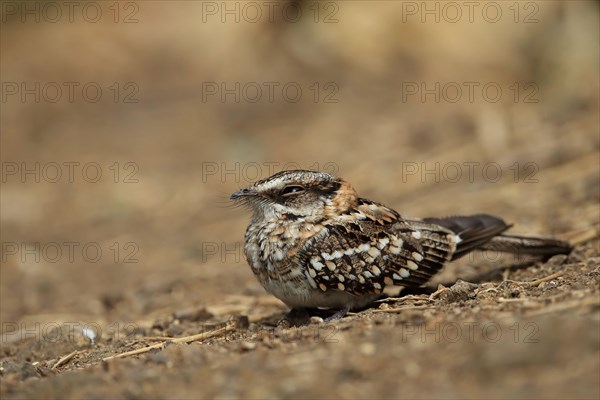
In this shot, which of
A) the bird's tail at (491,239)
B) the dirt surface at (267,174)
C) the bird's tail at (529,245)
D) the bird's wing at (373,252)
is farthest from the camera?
the bird's tail at (529,245)

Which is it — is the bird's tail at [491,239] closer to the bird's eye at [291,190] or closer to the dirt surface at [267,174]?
the dirt surface at [267,174]

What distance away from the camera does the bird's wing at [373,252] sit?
5.44m

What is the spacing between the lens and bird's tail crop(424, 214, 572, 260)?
6.10 metres

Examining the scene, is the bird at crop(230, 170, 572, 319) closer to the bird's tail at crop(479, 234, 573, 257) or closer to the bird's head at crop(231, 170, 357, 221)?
the bird's head at crop(231, 170, 357, 221)

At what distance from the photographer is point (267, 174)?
11297 mm

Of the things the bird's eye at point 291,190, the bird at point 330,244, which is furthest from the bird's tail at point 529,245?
the bird's eye at point 291,190

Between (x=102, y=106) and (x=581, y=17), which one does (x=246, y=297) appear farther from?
(x=102, y=106)

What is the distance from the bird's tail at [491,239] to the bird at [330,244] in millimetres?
69

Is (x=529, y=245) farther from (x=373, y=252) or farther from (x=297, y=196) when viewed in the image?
(x=297, y=196)

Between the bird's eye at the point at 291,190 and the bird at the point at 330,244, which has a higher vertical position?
the bird's eye at the point at 291,190

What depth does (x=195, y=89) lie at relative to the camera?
1491cm

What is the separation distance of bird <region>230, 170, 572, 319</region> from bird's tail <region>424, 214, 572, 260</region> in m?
0.07

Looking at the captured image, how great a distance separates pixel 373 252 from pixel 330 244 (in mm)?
301

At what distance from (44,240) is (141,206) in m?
1.33
